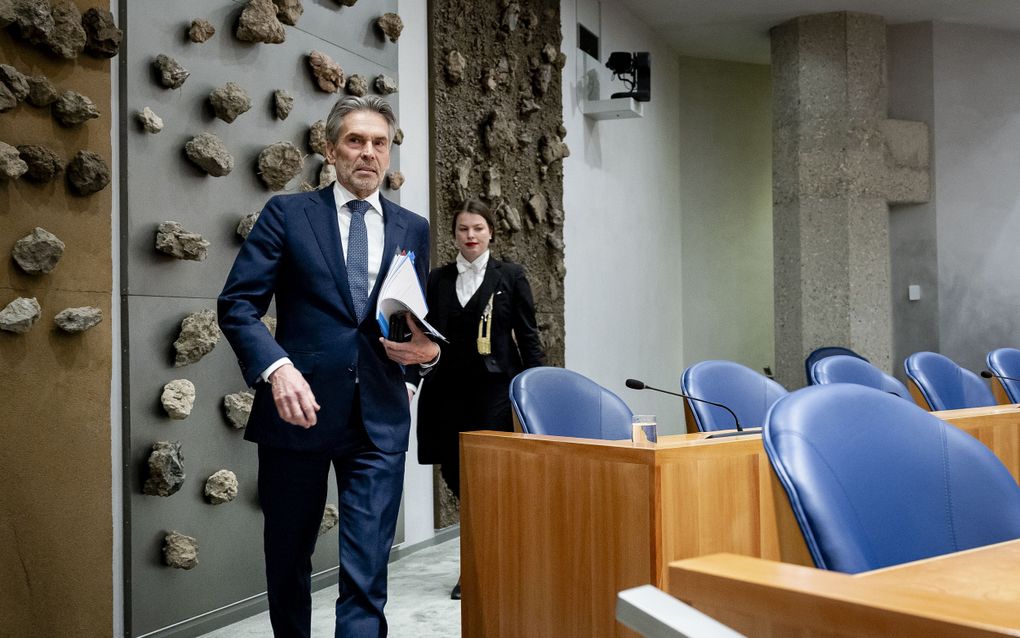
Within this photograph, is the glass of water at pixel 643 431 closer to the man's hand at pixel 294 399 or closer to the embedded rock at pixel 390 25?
the man's hand at pixel 294 399

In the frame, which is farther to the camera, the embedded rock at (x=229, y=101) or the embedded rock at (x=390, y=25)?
the embedded rock at (x=390, y=25)

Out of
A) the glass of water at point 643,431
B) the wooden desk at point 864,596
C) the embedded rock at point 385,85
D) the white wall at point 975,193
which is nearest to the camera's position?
the wooden desk at point 864,596

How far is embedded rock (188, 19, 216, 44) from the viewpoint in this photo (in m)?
3.10

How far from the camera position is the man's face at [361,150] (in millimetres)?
2135

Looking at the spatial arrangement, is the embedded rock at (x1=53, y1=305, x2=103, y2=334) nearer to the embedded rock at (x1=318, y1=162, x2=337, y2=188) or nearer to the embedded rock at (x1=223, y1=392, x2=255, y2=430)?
the embedded rock at (x1=223, y1=392, x2=255, y2=430)

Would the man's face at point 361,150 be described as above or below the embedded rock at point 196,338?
above

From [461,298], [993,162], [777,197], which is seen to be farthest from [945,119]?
[461,298]

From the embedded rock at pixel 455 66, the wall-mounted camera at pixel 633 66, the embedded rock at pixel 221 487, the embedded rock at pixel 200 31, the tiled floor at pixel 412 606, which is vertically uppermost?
the wall-mounted camera at pixel 633 66

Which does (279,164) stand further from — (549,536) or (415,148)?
(549,536)

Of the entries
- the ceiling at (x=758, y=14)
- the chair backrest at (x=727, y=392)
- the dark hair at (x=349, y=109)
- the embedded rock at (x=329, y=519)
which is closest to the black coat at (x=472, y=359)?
the embedded rock at (x=329, y=519)

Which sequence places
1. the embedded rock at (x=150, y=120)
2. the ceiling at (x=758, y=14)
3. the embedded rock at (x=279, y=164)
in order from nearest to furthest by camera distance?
the embedded rock at (x=150, y=120) → the embedded rock at (x=279, y=164) → the ceiling at (x=758, y=14)

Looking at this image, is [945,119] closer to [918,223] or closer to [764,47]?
[918,223]

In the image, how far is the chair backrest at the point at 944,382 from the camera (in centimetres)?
401

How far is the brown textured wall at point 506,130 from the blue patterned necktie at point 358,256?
238cm
